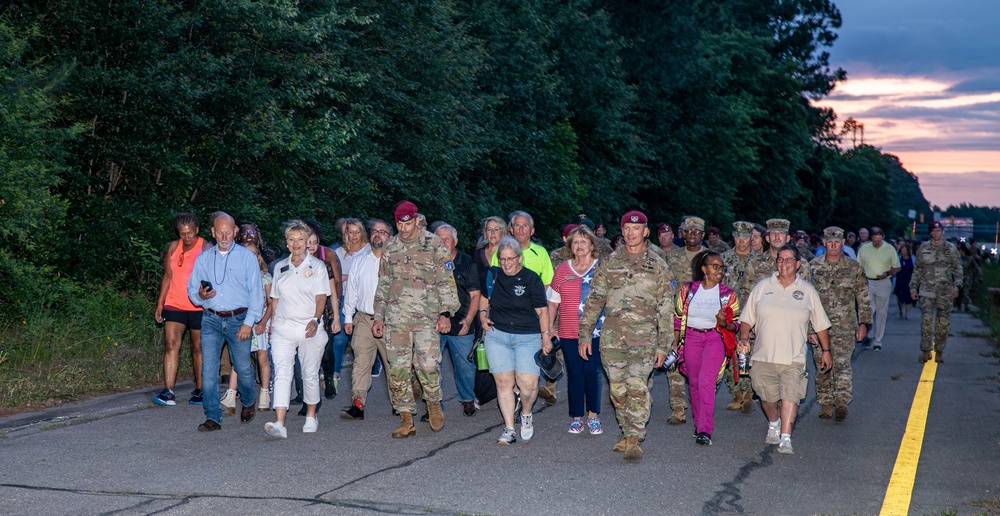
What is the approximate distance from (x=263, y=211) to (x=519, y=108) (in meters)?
12.9

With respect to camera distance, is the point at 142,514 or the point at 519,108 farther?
the point at 519,108

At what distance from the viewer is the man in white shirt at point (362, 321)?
10320mm

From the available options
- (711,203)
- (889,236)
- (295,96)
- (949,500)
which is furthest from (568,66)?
(889,236)

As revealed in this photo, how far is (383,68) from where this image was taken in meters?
20.0

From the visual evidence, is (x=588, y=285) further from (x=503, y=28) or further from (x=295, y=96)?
(x=503, y=28)

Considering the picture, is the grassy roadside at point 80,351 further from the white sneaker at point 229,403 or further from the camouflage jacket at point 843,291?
the camouflage jacket at point 843,291

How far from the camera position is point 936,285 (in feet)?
52.6

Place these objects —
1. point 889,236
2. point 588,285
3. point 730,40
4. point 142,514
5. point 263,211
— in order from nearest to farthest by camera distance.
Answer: point 142,514
point 588,285
point 263,211
point 730,40
point 889,236

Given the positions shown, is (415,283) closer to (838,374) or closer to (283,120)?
(838,374)

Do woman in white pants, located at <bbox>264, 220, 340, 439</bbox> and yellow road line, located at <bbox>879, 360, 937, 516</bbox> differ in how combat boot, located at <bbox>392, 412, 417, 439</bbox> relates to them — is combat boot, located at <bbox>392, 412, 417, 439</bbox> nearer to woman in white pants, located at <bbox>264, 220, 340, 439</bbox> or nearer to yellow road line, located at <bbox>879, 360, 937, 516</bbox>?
woman in white pants, located at <bbox>264, 220, 340, 439</bbox>

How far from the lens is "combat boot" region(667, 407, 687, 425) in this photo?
1020cm

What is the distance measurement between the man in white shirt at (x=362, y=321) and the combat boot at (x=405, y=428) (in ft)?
3.25

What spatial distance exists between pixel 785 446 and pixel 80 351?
820cm

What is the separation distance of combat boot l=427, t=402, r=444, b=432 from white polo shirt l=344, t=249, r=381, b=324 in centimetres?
119
